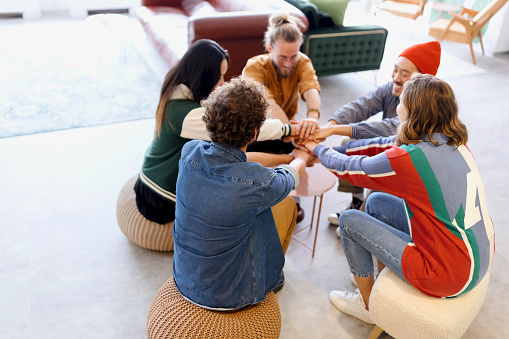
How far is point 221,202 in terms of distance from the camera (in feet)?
5.16

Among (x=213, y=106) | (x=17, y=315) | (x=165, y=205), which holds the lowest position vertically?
(x=17, y=315)

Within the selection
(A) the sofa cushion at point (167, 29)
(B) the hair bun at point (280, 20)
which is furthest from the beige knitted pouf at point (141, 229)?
(A) the sofa cushion at point (167, 29)

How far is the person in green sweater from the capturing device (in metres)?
2.16

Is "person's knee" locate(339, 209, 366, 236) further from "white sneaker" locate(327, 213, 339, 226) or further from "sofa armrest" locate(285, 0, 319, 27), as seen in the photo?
"sofa armrest" locate(285, 0, 319, 27)

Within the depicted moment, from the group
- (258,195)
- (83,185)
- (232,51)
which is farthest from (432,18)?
(258,195)

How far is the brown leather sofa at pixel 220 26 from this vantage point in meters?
3.77

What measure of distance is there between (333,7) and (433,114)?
3034 millimetres

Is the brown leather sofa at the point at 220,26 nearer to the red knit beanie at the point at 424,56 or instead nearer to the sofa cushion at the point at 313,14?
the sofa cushion at the point at 313,14

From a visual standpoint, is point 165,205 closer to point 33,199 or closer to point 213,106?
point 213,106

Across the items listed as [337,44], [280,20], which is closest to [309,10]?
[337,44]

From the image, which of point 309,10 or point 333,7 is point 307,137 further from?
point 333,7

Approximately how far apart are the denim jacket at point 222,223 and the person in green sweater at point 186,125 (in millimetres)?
418

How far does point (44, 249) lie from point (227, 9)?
319 cm

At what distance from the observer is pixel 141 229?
2.48 metres
